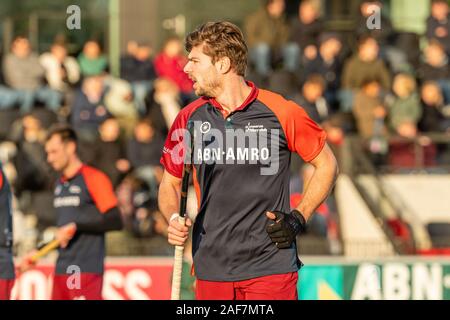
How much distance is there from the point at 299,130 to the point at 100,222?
329 centimetres

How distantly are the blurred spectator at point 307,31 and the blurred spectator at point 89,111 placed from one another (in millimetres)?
3321

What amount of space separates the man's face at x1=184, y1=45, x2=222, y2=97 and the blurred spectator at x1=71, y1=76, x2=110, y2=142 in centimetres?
1001

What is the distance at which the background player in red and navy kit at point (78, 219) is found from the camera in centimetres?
1041

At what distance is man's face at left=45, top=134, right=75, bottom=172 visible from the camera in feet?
34.7

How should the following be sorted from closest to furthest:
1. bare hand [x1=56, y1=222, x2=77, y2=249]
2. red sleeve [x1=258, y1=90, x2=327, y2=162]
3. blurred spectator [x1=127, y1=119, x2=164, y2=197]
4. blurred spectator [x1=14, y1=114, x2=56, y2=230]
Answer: red sleeve [x1=258, y1=90, x2=327, y2=162]
bare hand [x1=56, y1=222, x2=77, y2=249]
blurred spectator [x1=14, y1=114, x2=56, y2=230]
blurred spectator [x1=127, y1=119, x2=164, y2=197]

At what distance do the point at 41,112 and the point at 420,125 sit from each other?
5338mm

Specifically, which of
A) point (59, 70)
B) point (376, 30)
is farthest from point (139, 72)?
point (376, 30)

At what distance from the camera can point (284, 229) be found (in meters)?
7.27

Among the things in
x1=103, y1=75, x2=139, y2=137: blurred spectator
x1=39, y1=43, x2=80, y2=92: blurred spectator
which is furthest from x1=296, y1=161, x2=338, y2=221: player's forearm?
x1=39, y1=43, x2=80, y2=92: blurred spectator

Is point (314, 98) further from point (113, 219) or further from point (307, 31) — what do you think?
point (113, 219)

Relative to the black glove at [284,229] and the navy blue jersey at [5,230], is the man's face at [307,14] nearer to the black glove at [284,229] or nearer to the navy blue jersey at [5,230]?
the navy blue jersey at [5,230]

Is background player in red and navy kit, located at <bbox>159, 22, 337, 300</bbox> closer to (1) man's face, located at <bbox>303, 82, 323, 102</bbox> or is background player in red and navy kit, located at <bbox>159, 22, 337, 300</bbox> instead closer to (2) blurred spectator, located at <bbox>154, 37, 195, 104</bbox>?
(1) man's face, located at <bbox>303, 82, 323, 102</bbox>

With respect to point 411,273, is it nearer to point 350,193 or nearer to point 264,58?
point 350,193
